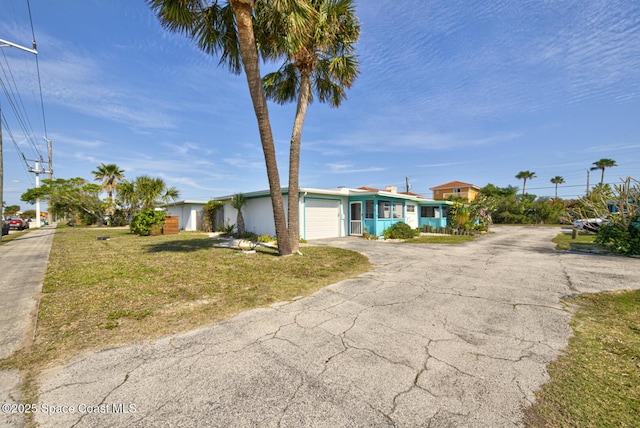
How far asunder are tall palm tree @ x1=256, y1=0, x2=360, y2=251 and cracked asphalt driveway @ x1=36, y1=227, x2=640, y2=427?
19.2ft

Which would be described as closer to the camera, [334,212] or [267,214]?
[267,214]

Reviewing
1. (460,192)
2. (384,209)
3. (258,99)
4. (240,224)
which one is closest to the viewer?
(258,99)

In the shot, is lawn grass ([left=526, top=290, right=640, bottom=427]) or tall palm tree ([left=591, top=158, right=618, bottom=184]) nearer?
lawn grass ([left=526, top=290, right=640, bottom=427])

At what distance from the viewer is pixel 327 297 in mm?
4918

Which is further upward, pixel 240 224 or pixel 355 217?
pixel 355 217

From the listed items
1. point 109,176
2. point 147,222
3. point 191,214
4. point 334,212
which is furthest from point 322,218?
point 109,176

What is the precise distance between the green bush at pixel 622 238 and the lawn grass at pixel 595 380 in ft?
26.8

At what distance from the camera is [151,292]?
513cm

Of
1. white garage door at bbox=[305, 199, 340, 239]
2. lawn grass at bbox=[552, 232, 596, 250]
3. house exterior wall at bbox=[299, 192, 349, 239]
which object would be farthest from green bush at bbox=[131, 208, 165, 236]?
lawn grass at bbox=[552, 232, 596, 250]

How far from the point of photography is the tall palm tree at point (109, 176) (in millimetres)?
30641

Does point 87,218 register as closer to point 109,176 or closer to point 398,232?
point 109,176

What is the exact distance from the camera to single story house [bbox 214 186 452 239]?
15.0 m

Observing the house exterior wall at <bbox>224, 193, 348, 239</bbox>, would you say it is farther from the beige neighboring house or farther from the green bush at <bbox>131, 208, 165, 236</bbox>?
the beige neighboring house

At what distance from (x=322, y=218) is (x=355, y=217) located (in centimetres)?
284
